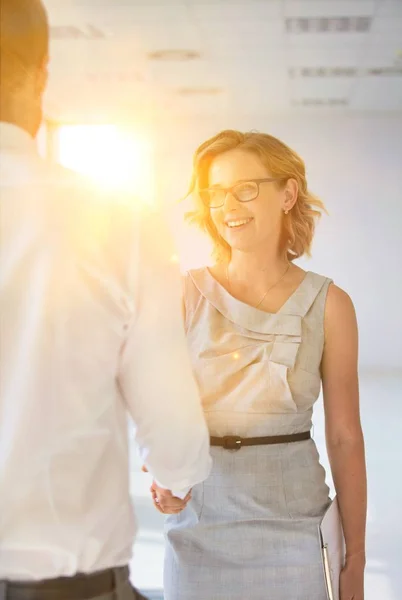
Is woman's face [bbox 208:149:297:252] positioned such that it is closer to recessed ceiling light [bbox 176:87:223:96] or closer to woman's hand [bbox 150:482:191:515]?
woman's hand [bbox 150:482:191:515]

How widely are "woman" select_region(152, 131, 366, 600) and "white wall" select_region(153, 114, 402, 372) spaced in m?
1.53

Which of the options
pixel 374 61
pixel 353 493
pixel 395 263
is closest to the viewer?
pixel 353 493

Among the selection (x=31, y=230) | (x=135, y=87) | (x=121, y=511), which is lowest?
(x=121, y=511)

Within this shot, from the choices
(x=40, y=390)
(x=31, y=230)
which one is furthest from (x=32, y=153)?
(x=40, y=390)

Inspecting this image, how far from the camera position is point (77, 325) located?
2.35 feet

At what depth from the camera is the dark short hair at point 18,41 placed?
2.39ft

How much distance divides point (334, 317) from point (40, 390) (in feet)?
2.32

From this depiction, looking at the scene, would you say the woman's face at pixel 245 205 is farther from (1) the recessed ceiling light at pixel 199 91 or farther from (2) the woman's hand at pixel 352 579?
(1) the recessed ceiling light at pixel 199 91

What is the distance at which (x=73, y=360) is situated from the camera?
2.35 feet

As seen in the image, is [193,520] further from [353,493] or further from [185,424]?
[185,424]

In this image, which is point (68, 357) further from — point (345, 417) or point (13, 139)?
point (345, 417)

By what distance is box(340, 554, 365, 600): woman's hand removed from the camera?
4.31 feet

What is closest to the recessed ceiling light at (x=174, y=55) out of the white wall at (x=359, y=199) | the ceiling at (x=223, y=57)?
the ceiling at (x=223, y=57)

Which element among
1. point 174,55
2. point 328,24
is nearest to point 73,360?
point 328,24
